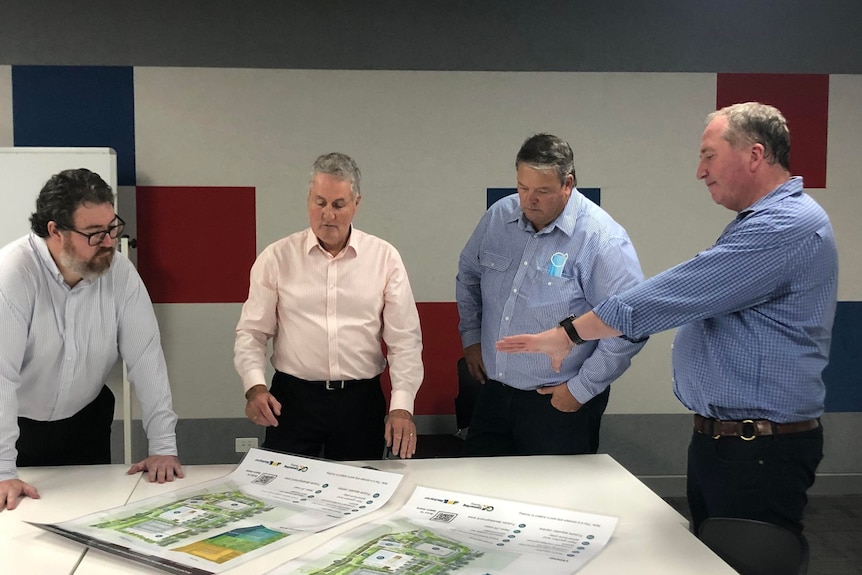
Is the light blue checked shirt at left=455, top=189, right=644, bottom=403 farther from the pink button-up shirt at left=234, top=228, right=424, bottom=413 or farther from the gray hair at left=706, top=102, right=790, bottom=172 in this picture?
the gray hair at left=706, top=102, right=790, bottom=172

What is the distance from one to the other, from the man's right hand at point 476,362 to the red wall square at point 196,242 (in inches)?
57.1

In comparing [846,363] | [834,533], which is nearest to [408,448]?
[834,533]

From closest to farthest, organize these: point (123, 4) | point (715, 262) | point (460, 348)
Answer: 1. point (715, 262)
2. point (123, 4)
3. point (460, 348)

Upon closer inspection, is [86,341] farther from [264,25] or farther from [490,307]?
[264,25]

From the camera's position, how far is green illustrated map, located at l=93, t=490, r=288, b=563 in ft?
5.04

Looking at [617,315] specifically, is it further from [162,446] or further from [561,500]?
[162,446]

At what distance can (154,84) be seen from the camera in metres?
3.73

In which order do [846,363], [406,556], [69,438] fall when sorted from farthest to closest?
[846,363]
[69,438]
[406,556]

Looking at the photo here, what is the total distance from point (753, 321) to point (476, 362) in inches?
43.3

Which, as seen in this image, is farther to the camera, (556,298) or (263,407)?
(556,298)

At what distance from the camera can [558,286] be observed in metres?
2.49

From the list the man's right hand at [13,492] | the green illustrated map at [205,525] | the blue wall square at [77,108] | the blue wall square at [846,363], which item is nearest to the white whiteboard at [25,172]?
the blue wall square at [77,108]

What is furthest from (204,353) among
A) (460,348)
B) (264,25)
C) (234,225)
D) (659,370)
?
(659,370)

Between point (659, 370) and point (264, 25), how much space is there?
262 cm
